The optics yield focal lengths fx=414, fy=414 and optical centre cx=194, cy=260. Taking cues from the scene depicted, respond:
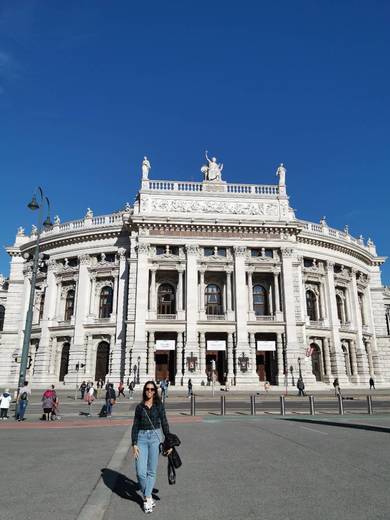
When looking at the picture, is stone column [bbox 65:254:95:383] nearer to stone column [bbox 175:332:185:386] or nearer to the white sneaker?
stone column [bbox 175:332:185:386]

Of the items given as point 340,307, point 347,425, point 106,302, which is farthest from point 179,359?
point 347,425

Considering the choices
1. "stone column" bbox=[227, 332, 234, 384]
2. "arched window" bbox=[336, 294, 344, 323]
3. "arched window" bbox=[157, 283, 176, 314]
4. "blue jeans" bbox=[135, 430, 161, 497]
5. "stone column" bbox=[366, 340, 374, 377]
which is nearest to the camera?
"blue jeans" bbox=[135, 430, 161, 497]

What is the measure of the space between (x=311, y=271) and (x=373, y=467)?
4212 cm

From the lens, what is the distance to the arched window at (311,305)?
162ft

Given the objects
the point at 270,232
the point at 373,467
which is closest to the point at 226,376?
the point at 270,232

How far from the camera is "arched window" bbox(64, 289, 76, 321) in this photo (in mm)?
48344

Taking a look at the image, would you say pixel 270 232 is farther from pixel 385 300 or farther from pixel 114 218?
pixel 385 300

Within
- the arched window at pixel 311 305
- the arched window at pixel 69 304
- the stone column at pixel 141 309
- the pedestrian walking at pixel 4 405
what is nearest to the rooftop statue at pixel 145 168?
the stone column at pixel 141 309

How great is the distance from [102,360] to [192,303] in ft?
38.9

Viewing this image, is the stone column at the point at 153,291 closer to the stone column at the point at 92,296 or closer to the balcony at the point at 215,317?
the balcony at the point at 215,317

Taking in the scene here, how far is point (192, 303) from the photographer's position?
42.6 m

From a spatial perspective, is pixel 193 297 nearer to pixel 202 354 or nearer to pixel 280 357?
pixel 202 354

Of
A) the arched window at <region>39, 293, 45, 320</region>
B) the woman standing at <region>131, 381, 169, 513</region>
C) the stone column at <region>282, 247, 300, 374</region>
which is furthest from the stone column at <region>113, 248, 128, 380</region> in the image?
the woman standing at <region>131, 381, 169, 513</region>

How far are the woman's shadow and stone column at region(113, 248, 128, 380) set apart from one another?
108 feet
